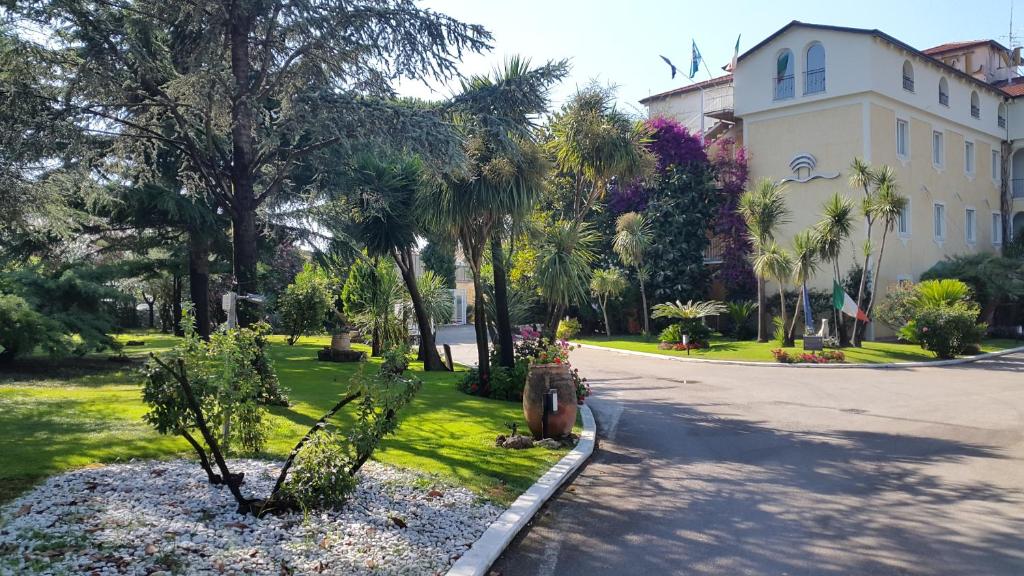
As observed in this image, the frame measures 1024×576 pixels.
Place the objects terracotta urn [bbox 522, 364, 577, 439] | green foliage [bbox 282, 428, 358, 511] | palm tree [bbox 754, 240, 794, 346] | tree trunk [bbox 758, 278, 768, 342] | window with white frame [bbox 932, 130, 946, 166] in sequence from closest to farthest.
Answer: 1. green foliage [bbox 282, 428, 358, 511]
2. terracotta urn [bbox 522, 364, 577, 439]
3. palm tree [bbox 754, 240, 794, 346]
4. tree trunk [bbox 758, 278, 768, 342]
5. window with white frame [bbox 932, 130, 946, 166]

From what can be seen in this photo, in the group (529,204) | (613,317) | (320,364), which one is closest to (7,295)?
(320,364)

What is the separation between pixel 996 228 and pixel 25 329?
1691 inches

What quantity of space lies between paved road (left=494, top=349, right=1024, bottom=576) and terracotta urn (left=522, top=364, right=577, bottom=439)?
1.97ft

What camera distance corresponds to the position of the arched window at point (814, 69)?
101 ft

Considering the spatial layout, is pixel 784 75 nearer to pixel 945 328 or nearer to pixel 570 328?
pixel 945 328

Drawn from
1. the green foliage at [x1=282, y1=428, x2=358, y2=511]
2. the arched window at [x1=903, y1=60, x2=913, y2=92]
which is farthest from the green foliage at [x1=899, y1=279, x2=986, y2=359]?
the green foliage at [x1=282, y1=428, x2=358, y2=511]

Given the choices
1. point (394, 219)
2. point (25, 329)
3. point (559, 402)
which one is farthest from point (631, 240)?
point (25, 329)

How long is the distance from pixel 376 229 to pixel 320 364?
4364 mm

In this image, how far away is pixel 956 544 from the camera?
587cm

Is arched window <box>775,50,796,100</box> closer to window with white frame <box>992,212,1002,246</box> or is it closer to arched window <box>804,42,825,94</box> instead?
arched window <box>804,42,825,94</box>

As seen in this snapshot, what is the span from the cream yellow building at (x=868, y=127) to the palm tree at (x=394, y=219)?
18.6 m

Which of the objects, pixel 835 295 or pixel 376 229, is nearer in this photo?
pixel 376 229

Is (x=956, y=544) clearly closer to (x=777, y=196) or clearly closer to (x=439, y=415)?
(x=439, y=415)

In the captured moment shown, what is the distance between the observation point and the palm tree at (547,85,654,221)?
1528 centimetres
